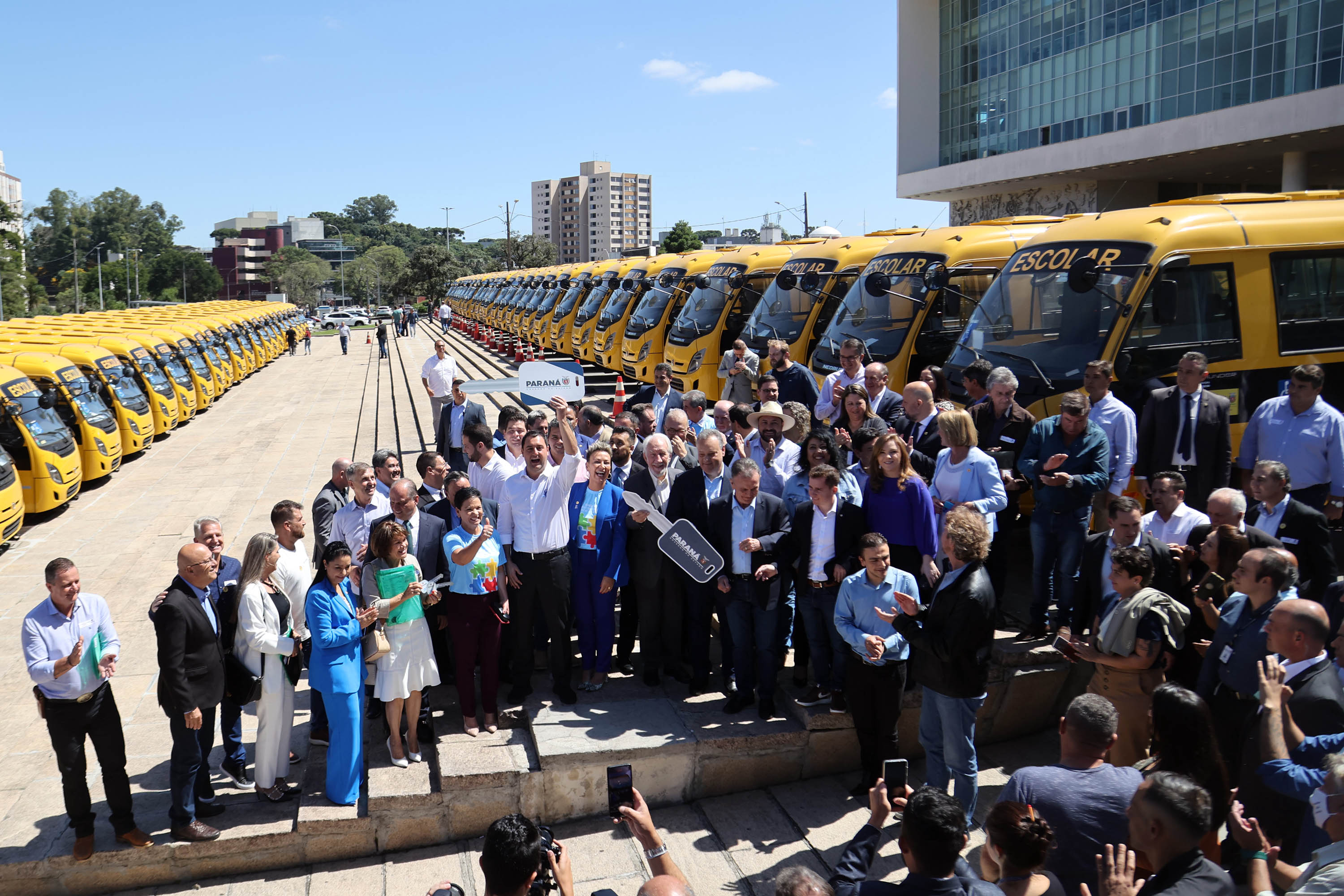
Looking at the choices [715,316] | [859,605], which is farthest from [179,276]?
[859,605]

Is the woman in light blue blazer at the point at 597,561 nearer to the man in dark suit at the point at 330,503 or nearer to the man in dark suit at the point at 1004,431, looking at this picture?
the man in dark suit at the point at 330,503

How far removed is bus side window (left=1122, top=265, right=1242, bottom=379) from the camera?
8.19 meters

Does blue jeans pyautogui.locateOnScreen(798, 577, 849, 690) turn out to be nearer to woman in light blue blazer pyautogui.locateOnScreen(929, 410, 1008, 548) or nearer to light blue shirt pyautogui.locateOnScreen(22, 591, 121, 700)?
woman in light blue blazer pyautogui.locateOnScreen(929, 410, 1008, 548)

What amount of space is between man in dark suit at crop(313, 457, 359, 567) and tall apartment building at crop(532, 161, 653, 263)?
14695cm

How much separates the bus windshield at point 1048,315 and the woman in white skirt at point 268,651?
248 inches

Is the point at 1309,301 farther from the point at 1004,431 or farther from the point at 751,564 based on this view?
the point at 751,564

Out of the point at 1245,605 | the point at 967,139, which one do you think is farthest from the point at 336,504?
the point at 967,139

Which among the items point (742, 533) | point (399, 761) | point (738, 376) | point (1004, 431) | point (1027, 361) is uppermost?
point (1027, 361)

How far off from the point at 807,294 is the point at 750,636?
9.45m

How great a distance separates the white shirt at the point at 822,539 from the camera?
6070mm

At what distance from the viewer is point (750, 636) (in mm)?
6441

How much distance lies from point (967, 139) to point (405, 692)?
46.4 m

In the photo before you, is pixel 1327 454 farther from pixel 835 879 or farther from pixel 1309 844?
Answer: pixel 835 879

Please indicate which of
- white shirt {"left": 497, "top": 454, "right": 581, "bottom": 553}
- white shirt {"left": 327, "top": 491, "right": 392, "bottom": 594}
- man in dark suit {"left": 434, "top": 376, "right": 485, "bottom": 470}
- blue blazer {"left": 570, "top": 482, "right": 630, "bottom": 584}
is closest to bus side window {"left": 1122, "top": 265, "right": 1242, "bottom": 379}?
blue blazer {"left": 570, "top": 482, "right": 630, "bottom": 584}
